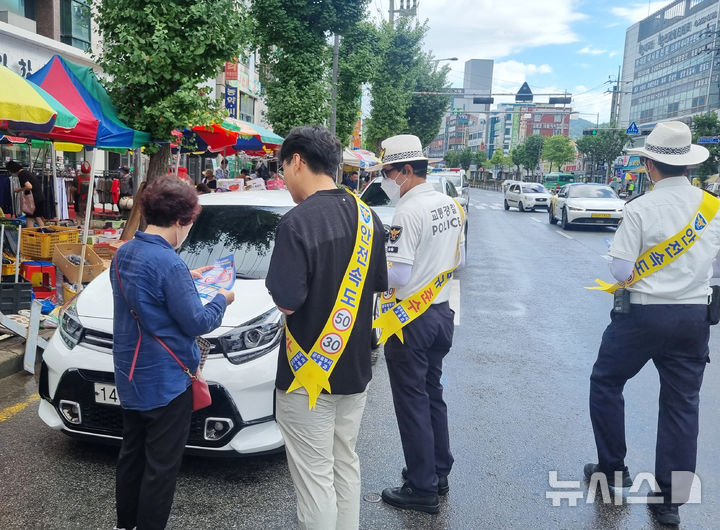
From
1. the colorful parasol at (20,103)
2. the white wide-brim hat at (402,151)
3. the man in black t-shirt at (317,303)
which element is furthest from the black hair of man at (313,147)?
the colorful parasol at (20,103)

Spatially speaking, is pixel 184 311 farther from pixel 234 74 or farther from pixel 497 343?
pixel 234 74

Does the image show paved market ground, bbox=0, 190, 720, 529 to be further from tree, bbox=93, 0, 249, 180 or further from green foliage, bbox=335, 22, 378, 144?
green foliage, bbox=335, 22, 378, 144

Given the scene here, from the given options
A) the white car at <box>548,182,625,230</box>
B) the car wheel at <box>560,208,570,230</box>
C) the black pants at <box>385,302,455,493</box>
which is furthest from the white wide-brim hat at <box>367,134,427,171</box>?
the car wheel at <box>560,208,570,230</box>

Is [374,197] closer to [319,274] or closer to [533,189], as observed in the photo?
[319,274]

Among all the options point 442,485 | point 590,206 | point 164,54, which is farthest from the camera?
point 590,206

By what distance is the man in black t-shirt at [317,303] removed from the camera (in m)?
2.18

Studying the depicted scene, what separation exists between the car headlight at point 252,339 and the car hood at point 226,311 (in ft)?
0.13

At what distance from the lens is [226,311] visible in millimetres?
3559

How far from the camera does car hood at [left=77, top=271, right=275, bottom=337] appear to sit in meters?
3.40

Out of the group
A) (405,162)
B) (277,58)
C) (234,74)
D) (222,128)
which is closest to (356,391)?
(405,162)

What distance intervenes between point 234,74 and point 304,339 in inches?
1046

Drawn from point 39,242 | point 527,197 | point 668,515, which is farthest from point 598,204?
point 668,515

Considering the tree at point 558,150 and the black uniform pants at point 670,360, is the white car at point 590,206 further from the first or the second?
the tree at point 558,150

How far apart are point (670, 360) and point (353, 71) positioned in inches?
845
